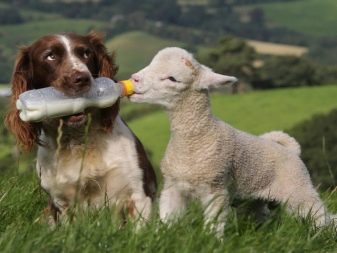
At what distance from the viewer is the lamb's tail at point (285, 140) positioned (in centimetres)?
647

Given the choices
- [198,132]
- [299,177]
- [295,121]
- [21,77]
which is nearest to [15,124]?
[21,77]

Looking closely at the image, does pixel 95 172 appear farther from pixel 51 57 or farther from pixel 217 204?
pixel 217 204

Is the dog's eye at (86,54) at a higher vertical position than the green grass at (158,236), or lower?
higher

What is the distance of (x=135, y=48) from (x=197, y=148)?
117m

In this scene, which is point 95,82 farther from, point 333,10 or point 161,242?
point 333,10

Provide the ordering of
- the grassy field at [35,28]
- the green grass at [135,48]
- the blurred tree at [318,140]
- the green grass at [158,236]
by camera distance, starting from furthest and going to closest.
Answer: the grassy field at [35,28] → the green grass at [135,48] → the blurred tree at [318,140] → the green grass at [158,236]

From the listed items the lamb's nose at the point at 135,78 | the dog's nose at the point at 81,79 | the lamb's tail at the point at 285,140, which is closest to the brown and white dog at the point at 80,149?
the dog's nose at the point at 81,79

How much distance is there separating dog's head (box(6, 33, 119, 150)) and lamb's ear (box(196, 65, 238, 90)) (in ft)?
2.48

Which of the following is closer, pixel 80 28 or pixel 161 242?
pixel 161 242

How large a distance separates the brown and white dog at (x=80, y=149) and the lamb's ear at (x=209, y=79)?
85cm

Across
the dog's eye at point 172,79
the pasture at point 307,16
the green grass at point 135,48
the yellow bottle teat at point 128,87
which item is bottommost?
the pasture at point 307,16

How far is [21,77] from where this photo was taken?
641 centimetres

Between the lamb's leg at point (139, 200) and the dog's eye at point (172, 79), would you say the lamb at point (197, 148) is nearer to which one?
the dog's eye at point (172, 79)

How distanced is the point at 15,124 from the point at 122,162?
82cm
